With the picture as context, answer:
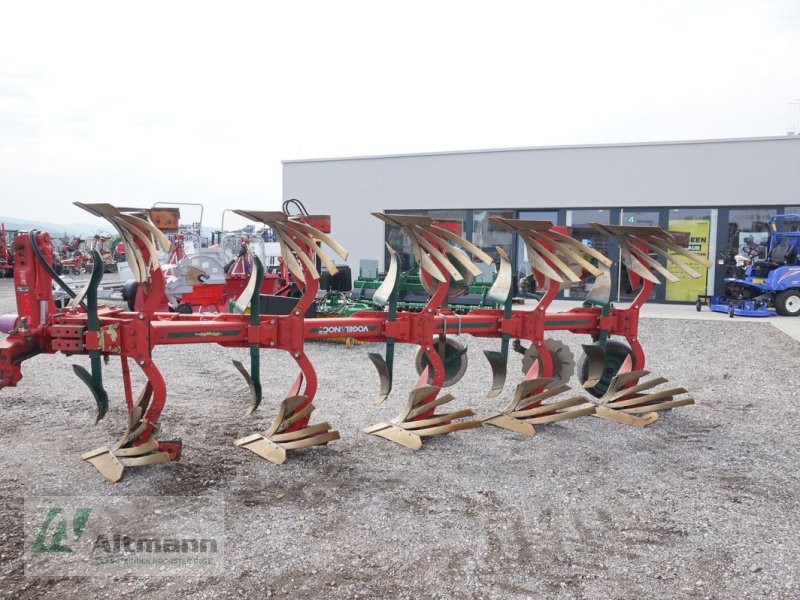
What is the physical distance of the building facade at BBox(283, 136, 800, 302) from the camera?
43.4 ft

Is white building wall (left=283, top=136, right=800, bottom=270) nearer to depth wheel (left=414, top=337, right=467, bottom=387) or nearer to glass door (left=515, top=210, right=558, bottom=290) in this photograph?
glass door (left=515, top=210, right=558, bottom=290)

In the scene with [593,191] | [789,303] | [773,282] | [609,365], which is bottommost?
[609,365]

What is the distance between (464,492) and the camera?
3588 mm

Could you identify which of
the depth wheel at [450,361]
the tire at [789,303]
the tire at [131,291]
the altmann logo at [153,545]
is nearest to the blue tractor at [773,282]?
the tire at [789,303]

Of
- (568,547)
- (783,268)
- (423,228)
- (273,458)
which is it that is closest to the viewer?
(568,547)

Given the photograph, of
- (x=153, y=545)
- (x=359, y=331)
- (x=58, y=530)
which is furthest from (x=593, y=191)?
(x=58, y=530)

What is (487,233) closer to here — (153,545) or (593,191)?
(593,191)

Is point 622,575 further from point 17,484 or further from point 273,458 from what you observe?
point 17,484

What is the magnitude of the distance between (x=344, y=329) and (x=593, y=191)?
11089 mm

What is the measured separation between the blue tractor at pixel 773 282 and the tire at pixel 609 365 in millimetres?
7622

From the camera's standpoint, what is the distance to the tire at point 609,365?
5562 millimetres

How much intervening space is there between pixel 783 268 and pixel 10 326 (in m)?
12.7

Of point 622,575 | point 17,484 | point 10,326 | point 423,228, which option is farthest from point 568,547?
point 10,326

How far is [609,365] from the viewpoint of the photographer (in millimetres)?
5641
